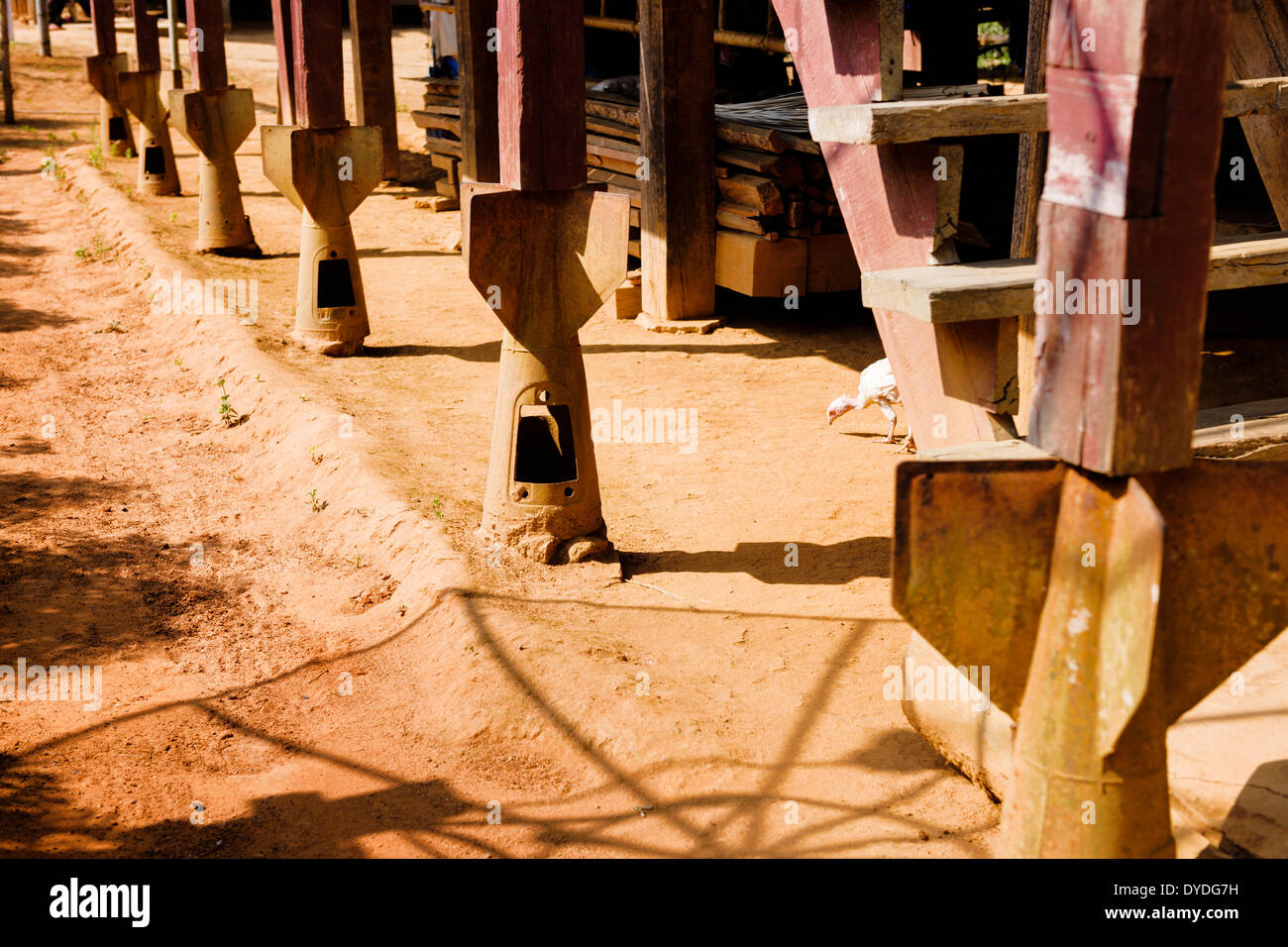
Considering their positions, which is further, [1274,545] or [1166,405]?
[1274,545]

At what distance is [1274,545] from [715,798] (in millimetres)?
2010

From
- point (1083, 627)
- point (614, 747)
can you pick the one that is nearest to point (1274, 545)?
point (1083, 627)

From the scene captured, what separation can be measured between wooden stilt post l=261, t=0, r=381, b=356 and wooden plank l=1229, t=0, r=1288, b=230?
6.40m

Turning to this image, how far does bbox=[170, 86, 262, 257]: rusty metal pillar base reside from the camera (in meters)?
12.5

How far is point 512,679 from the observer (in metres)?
4.68

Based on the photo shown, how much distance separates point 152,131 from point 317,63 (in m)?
7.38

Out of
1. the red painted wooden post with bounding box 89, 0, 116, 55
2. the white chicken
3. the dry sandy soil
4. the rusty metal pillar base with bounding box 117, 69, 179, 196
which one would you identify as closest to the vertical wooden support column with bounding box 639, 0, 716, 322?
the dry sandy soil

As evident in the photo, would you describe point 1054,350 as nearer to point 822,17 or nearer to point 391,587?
point 822,17

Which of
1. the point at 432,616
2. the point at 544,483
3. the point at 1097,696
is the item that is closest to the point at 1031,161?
the point at 544,483

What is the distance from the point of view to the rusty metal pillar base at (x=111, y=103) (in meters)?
16.7

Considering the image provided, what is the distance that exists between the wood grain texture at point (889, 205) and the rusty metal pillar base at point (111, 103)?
1447 centimetres

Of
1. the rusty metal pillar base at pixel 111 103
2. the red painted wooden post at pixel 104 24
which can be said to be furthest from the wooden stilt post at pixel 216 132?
the red painted wooden post at pixel 104 24

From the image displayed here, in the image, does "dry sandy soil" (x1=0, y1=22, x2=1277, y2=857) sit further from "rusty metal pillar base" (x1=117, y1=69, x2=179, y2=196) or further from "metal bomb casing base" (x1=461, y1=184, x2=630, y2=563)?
"rusty metal pillar base" (x1=117, y1=69, x2=179, y2=196)

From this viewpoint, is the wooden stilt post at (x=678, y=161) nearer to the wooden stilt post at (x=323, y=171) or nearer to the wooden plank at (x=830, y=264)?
the wooden plank at (x=830, y=264)
